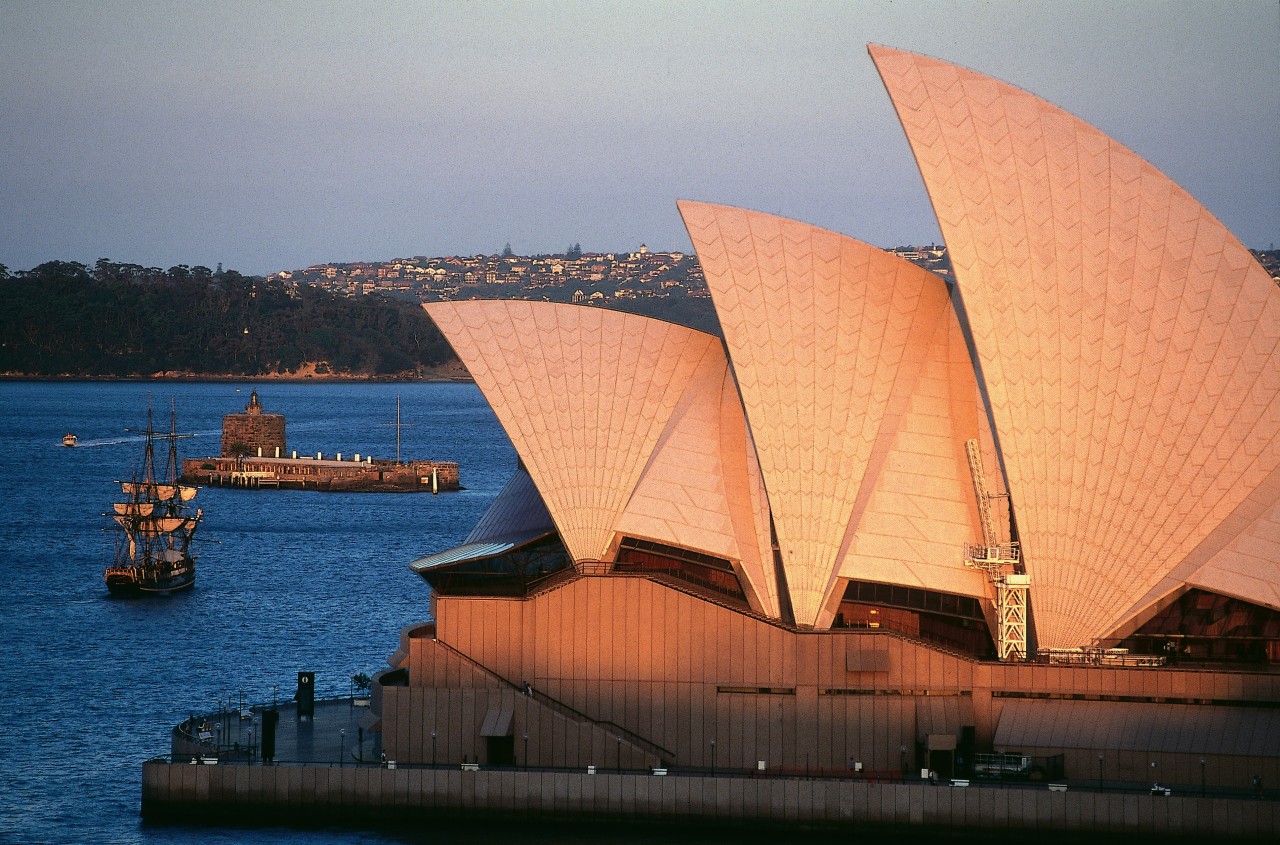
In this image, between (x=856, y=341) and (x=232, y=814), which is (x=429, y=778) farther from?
(x=856, y=341)

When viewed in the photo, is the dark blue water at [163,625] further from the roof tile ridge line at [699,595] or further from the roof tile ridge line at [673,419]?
the roof tile ridge line at [673,419]

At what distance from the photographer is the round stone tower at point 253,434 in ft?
491

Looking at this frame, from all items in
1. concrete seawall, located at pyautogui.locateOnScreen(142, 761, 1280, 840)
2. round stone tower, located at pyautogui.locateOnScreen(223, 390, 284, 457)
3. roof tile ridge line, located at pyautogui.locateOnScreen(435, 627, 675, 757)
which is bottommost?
concrete seawall, located at pyautogui.locateOnScreen(142, 761, 1280, 840)

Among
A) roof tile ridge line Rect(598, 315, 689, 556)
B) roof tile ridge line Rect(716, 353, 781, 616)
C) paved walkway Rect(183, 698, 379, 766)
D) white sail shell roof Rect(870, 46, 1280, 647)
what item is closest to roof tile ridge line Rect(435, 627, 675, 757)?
paved walkway Rect(183, 698, 379, 766)

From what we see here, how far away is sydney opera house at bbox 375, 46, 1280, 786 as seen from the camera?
4275 centimetres

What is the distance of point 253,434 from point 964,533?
11377cm

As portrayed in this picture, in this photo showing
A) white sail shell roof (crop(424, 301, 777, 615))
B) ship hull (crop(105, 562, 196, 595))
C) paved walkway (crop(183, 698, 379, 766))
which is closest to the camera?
paved walkway (crop(183, 698, 379, 766))

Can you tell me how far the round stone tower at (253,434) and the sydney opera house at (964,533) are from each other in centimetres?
10803

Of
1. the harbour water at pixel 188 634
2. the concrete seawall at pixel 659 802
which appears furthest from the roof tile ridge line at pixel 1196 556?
the harbour water at pixel 188 634

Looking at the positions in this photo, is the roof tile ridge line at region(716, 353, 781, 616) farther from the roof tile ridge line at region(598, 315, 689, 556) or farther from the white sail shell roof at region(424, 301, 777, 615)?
the roof tile ridge line at region(598, 315, 689, 556)

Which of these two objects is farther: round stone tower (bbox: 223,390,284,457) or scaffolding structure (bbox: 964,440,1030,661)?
round stone tower (bbox: 223,390,284,457)

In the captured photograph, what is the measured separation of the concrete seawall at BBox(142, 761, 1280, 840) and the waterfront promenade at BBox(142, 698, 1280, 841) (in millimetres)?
24

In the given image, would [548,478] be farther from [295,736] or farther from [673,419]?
[295,736]

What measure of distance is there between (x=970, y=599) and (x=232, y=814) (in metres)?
18.9
